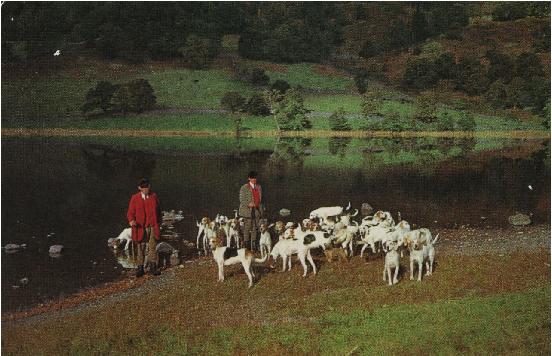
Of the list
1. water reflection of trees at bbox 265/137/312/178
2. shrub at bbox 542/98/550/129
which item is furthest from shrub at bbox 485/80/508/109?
water reflection of trees at bbox 265/137/312/178

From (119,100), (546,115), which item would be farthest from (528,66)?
(119,100)

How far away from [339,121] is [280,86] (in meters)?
9.66

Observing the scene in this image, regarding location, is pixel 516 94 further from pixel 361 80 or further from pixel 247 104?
pixel 247 104

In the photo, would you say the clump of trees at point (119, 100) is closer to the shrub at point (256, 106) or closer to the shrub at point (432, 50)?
the shrub at point (256, 106)

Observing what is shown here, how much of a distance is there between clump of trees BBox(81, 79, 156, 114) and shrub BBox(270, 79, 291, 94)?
14055 mm

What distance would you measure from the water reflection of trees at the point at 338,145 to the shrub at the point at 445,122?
9.57 metres

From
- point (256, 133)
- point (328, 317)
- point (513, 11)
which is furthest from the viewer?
point (513, 11)

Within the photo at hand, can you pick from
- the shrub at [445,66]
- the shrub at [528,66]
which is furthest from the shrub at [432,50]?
the shrub at [528,66]

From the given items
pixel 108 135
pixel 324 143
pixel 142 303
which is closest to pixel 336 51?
pixel 324 143

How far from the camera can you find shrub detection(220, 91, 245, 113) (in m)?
70.1

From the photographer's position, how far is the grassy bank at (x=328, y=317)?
10773 millimetres

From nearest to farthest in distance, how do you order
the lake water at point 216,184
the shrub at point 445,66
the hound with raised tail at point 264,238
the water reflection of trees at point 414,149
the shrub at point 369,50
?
1. the hound with raised tail at point 264,238
2. the lake water at point 216,184
3. the water reflection of trees at point 414,149
4. the shrub at point 445,66
5. the shrub at point 369,50

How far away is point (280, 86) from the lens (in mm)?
72438

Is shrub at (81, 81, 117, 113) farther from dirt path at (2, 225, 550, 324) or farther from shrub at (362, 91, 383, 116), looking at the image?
dirt path at (2, 225, 550, 324)
